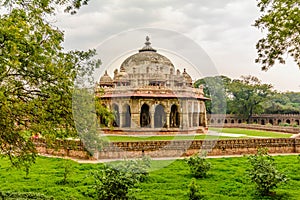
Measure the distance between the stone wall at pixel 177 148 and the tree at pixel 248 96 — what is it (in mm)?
34325

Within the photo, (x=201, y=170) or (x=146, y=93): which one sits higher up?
(x=146, y=93)

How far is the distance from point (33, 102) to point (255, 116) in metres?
50.9

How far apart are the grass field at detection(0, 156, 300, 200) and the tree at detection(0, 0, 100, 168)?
1.73 metres

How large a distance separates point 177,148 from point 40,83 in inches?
381

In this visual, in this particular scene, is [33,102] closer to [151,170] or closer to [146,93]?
[151,170]

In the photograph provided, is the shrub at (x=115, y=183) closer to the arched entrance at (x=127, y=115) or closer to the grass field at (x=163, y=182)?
the grass field at (x=163, y=182)

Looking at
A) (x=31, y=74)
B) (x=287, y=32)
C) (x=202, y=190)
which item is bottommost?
(x=202, y=190)

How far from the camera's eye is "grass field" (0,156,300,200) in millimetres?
9078

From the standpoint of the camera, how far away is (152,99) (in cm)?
2558

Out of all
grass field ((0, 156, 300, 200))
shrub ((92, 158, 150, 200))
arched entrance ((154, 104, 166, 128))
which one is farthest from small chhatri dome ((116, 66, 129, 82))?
shrub ((92, 158, 150, 200))

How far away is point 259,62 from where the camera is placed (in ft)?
27.1

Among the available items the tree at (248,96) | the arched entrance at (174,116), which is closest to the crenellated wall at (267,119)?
the tree at (248,96)

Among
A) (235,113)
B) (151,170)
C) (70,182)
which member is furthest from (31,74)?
(235,113)

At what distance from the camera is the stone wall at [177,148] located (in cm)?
1463
